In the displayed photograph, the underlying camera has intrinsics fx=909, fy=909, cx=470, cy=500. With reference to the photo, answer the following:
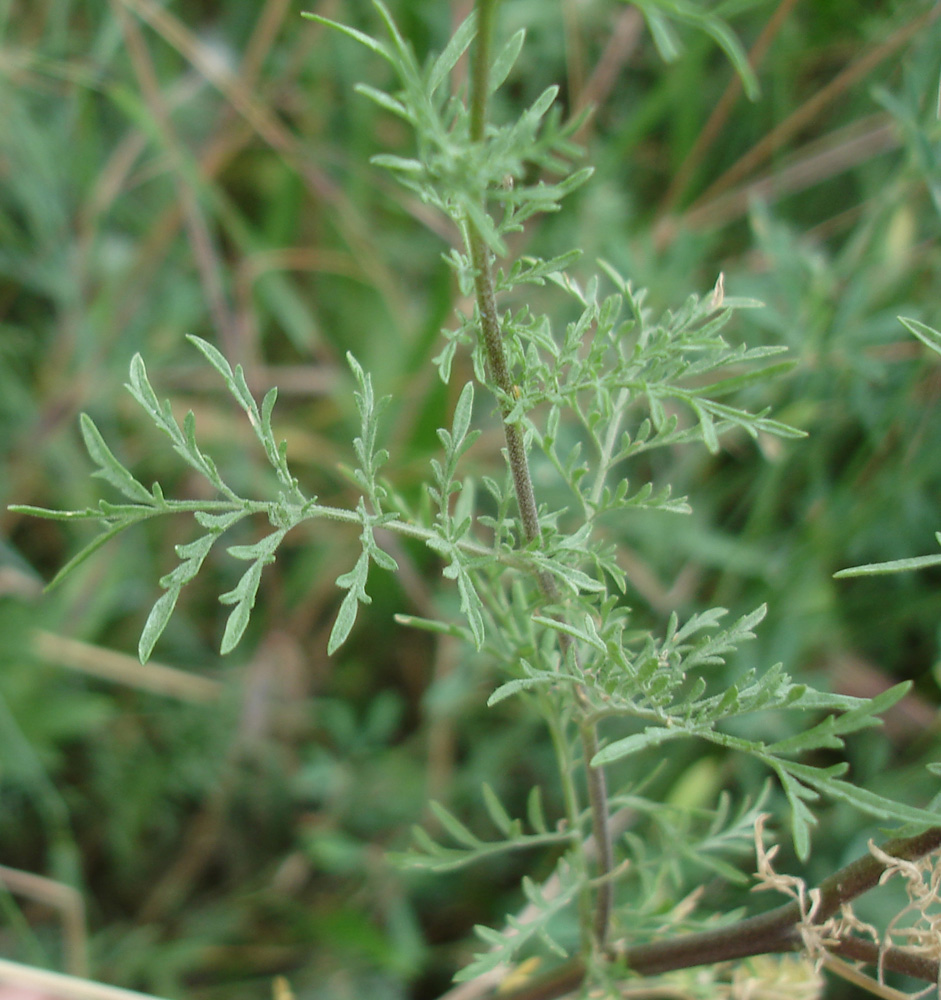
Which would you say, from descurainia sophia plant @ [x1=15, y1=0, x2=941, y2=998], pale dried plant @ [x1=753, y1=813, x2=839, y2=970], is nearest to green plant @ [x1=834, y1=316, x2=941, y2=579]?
descurainia sophia plant @ [x1=15, y1=0, x2=941, y2=998]

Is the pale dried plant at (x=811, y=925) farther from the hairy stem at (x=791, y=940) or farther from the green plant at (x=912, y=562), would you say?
the green plant at (x=912, y=562)

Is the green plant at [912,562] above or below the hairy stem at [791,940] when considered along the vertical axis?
above

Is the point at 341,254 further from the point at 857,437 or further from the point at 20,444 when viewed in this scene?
the point at 857,437

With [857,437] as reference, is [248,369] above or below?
above

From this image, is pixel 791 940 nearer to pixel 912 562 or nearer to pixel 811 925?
pixel 811 925

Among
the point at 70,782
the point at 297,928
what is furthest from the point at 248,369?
the point at 297,928

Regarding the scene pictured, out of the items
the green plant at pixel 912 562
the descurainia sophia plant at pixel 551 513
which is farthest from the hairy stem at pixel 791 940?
the green plant at pixel 912 562
